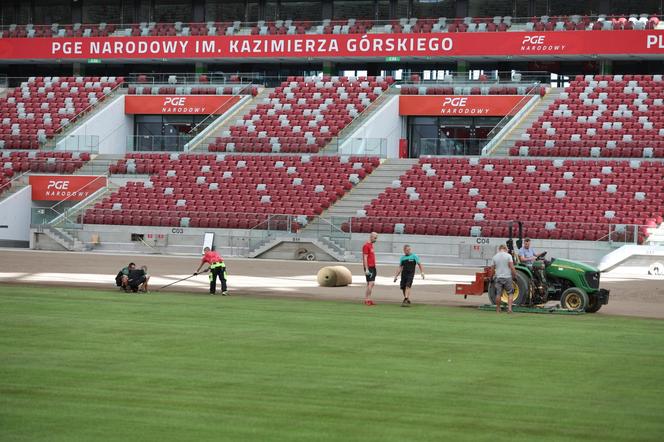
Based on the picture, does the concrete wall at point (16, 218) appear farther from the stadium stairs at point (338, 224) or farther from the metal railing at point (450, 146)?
the metal railing at point (450, 146)

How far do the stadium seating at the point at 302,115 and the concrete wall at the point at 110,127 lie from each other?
284 inches

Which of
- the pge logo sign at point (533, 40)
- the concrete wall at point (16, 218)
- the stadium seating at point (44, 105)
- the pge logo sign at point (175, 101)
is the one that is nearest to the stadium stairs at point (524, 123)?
the pge logo sign at point (533, 40)

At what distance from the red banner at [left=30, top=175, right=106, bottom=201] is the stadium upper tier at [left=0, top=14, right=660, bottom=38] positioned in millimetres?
14475

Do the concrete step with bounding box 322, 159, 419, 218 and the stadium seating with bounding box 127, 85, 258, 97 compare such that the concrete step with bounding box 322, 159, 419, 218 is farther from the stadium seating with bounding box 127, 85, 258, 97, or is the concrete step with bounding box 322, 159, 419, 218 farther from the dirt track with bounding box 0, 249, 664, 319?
the stadium seating with bounding box 127, 85, 258, 97

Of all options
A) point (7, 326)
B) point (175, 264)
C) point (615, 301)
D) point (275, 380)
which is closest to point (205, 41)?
point (175, 264)

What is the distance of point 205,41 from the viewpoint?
66.9m

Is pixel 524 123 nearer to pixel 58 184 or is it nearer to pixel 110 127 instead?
pixel 110 127

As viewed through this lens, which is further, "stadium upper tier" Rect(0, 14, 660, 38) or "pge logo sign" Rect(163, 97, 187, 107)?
"pge logo sign" Rect(163, 97, 187, 107)

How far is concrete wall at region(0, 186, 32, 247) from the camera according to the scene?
5434 centimetres

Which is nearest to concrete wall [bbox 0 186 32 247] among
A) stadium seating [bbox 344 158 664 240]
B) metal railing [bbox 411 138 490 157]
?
stadium seating [bbox 344 158 664 240]

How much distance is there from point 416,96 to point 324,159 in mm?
7644

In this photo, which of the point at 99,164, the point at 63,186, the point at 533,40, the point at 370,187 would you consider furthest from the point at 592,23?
the point at 63,186

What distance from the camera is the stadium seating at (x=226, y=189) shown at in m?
51.1

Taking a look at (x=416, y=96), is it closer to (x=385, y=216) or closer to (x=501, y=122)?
(x=501, y=122)
